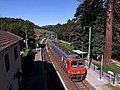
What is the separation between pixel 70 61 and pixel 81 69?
1.72 m

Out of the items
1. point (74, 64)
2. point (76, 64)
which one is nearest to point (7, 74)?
point (74, 64)

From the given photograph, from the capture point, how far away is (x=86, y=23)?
134 ft

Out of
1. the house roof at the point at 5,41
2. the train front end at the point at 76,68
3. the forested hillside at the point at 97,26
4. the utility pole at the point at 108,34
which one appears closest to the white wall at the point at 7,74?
the house roof at the point at 5,41

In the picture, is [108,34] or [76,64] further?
[108,34]

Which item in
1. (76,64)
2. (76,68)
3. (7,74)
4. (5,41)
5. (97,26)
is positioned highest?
(97,26)

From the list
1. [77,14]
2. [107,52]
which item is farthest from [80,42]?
[107,52]

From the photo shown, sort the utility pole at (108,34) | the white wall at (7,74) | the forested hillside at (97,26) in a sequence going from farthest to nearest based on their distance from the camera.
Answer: the forested hillside at (97,26)
the utility pole at (108,34)
the white wall at (7,74)

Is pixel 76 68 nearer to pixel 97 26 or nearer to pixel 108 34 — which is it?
pixel 108 34

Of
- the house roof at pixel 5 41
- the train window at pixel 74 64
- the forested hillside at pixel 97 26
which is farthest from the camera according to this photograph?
the forested hillside at pixel 97 26

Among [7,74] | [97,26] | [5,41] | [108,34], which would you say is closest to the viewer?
[7,74]

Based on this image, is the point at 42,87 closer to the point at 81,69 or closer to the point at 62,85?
the point at 62,85

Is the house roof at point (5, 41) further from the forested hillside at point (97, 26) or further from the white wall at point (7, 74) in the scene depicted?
the forested hillside at point (97, 26)

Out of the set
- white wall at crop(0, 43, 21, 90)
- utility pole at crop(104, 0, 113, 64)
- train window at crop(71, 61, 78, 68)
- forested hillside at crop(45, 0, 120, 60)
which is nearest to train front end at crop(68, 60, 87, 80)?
train window at crop(71, 61, 78, 68)

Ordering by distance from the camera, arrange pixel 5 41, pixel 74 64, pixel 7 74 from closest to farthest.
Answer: pixel 7 74 < pixel 5 41 < pixel 74 64
